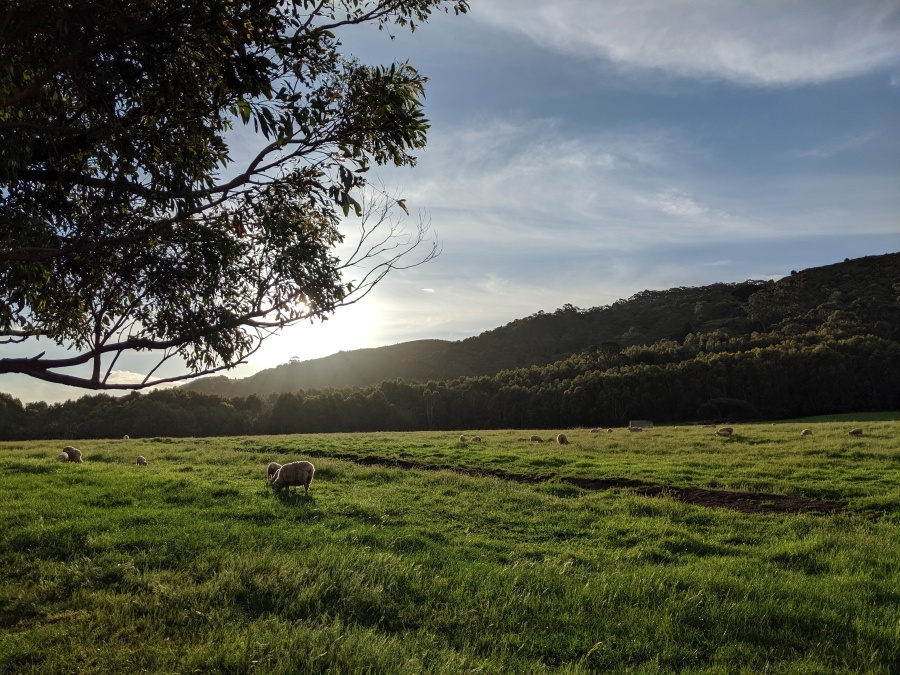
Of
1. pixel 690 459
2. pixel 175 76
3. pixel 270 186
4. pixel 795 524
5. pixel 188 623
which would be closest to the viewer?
pixel 188 623

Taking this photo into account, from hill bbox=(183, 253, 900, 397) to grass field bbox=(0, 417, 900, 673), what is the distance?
87393 millimetres

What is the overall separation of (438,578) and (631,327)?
519ft

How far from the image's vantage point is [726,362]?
69250 millimetres

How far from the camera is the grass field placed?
519 centimetres

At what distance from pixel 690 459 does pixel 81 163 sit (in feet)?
73.4

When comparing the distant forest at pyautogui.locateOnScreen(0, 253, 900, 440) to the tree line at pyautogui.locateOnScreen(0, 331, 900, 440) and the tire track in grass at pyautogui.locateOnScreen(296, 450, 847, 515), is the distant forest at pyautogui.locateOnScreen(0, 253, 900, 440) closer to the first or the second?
the tree line at pyautogui.locateOnScreen(0, 331, 900, 440)

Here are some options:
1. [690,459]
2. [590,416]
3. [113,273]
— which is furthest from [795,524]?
[590,416]

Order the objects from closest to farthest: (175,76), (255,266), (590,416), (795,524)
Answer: (175,76) < (255,266) < (795,524) < (590,416)

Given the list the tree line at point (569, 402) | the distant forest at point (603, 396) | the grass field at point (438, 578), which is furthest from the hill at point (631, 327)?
the grass field at point (438, 578)

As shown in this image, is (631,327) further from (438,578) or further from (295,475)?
(438,578)

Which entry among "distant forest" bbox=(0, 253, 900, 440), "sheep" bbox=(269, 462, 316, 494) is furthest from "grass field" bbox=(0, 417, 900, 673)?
"distant forest" bbox=(0, 253, 900, 440)

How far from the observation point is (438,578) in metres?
7.26

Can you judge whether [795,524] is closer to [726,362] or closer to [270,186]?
[270,186]

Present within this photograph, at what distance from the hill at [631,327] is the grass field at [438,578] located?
87393mm
